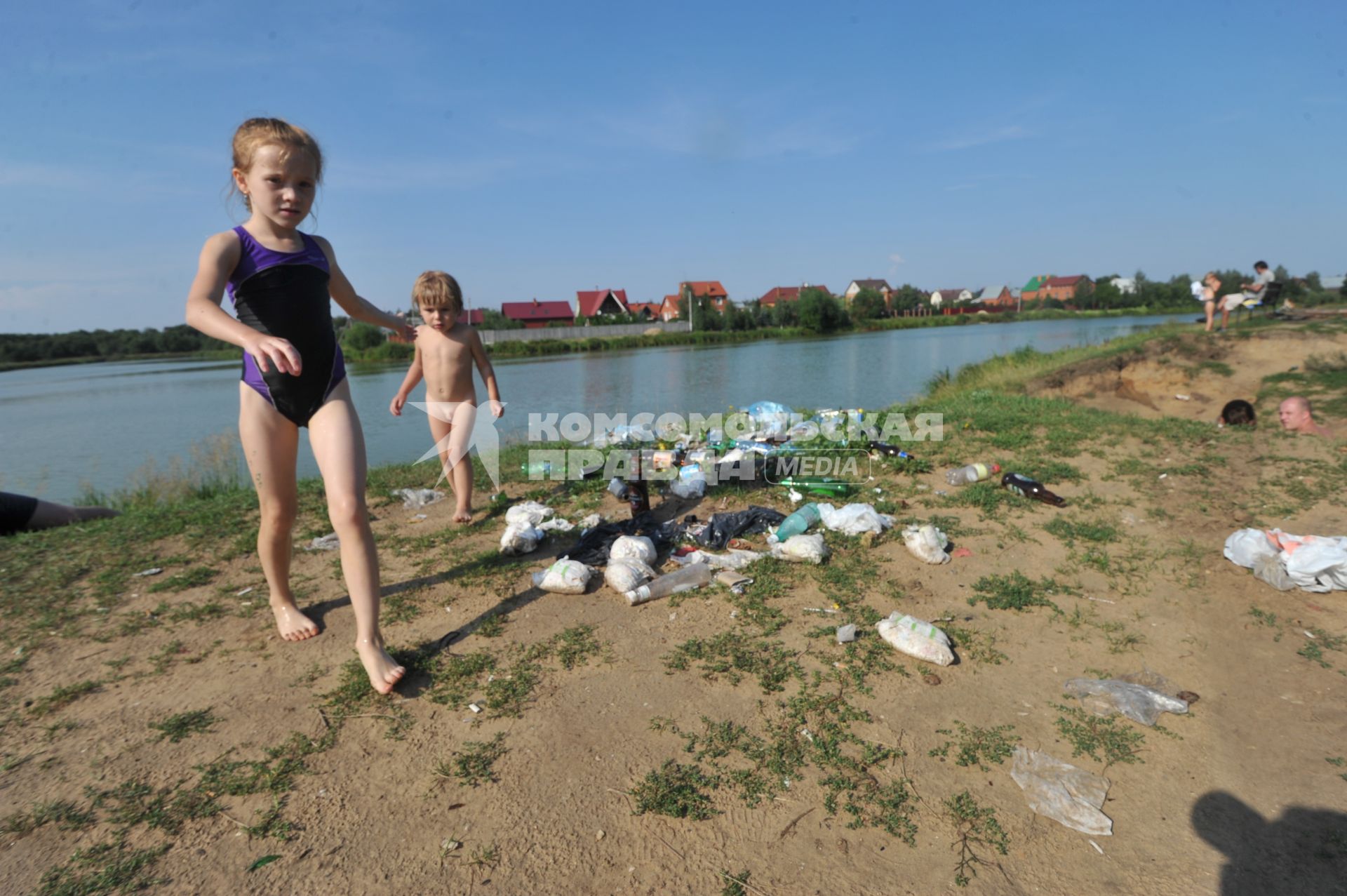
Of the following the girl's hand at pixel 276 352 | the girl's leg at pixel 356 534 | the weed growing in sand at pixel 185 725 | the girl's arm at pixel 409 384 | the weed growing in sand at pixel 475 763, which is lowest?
the weed growing in sand at pixel 475 763

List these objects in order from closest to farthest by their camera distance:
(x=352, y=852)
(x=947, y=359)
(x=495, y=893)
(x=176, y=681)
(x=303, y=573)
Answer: (x=495, y=893) < (x=352, y=852) < (x=176, y=681) < (x=303, y=573) < (x=947, y=359)

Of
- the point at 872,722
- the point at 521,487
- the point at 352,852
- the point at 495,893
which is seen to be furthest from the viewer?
the point at 521,487

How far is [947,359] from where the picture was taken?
757 inches

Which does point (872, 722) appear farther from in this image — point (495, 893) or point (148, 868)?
point (148, 868)

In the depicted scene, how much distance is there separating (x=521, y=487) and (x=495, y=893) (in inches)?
146

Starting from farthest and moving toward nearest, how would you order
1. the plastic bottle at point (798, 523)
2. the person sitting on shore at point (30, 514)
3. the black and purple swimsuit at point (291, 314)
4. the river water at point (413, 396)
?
1. the river water at point (413, 396)
2. the person sitting on shore at point (30, 514)
3. the plastic bottle at point (798, 523)
4. the black and purple swimsuit at point (291, 314)

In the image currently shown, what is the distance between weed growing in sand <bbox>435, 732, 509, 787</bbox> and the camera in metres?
1.99

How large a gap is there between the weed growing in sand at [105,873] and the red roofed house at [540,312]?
2041 inches

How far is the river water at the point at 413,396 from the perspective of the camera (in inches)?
353

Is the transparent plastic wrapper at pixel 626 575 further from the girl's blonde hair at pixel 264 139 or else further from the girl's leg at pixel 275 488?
the girl's blonde hair at pixel 264 139

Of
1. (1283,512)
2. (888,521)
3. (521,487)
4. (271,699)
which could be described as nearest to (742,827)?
(271,699)

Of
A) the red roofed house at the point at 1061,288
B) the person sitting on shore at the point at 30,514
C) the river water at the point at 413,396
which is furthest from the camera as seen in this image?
the red roofed house at the point at 1061,288

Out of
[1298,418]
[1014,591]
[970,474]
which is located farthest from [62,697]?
[1298,418]

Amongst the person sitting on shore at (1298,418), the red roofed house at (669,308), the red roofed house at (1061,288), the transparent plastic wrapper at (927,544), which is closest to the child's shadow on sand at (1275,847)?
the transparent plastic wrapper at (927,544)
